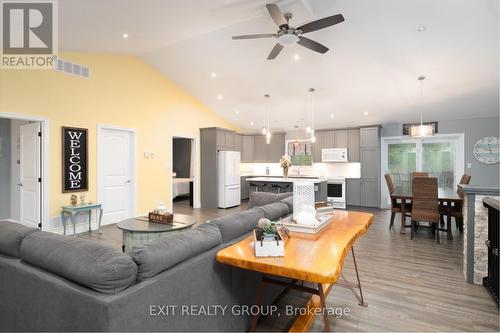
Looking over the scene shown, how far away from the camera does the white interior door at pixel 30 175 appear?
4578 millimetres

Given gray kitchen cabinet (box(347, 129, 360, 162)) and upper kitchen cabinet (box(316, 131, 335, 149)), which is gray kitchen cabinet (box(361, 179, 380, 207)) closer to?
gray kitchen cabinet (box(347, 129, 360, 162))

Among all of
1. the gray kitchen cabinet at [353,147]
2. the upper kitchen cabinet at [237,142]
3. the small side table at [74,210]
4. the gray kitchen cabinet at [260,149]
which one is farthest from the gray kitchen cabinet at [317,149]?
the small side table at [74,210]

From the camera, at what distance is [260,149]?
31.2 ft

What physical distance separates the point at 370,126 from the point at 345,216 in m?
5.75

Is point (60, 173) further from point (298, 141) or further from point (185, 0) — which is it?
point (298, 141)

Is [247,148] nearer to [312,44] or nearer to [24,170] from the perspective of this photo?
[312,44]

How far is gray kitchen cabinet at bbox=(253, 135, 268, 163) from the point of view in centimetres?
945

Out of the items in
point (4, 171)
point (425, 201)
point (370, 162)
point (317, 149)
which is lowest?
point (425, 201)

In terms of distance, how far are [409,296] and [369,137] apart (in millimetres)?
5685

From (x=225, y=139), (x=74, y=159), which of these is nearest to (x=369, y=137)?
(x=225, y=139)

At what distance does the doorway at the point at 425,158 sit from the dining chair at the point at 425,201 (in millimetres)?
3246

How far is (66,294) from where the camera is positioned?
4.32 ft

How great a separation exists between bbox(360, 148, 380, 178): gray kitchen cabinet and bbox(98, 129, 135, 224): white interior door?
20.1 feet

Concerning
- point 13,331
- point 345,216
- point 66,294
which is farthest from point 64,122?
point 345,216
